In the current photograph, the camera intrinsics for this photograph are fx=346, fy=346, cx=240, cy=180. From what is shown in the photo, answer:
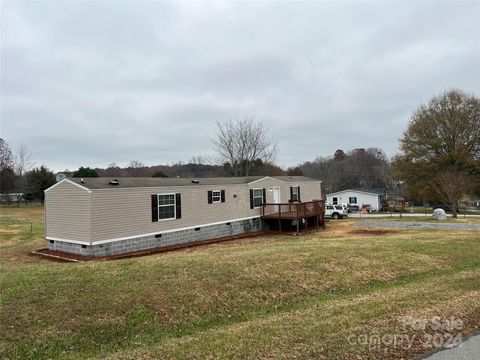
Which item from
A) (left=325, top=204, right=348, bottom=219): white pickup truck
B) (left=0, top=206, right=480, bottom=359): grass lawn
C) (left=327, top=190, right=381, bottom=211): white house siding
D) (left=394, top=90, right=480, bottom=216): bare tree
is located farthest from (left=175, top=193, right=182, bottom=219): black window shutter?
(left=327, top=190, right=381, bottom=211): white house siding

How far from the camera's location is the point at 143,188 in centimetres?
1525

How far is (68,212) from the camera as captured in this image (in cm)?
1409

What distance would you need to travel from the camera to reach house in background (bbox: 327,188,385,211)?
139 feet

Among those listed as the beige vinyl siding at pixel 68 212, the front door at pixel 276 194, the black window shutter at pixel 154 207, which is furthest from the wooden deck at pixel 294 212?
the beige vinyl siding at pixel 68 212

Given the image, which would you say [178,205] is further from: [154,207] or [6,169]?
[6,169]

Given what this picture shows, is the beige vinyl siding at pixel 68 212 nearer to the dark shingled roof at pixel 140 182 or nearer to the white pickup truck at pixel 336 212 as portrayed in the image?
the dark shingled roof at pixel 140 182

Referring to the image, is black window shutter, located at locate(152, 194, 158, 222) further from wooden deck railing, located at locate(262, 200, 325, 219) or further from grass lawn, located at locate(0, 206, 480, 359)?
wooden deck railing, located at locate(262, 200, 325, 219)

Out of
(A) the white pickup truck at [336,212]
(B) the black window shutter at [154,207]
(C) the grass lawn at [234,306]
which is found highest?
(B) the black window shutter at [154,207]

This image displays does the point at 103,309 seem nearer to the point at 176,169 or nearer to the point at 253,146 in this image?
the point at 253,146

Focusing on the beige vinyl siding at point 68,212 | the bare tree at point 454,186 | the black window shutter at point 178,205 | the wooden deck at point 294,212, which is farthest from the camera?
the bare tree at point 454,186

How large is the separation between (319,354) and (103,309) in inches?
134

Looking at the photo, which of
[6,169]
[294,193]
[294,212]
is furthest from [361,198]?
[6,169]

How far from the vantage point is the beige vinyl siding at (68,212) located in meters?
13.4

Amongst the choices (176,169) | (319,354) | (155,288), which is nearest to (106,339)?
(155,288)
